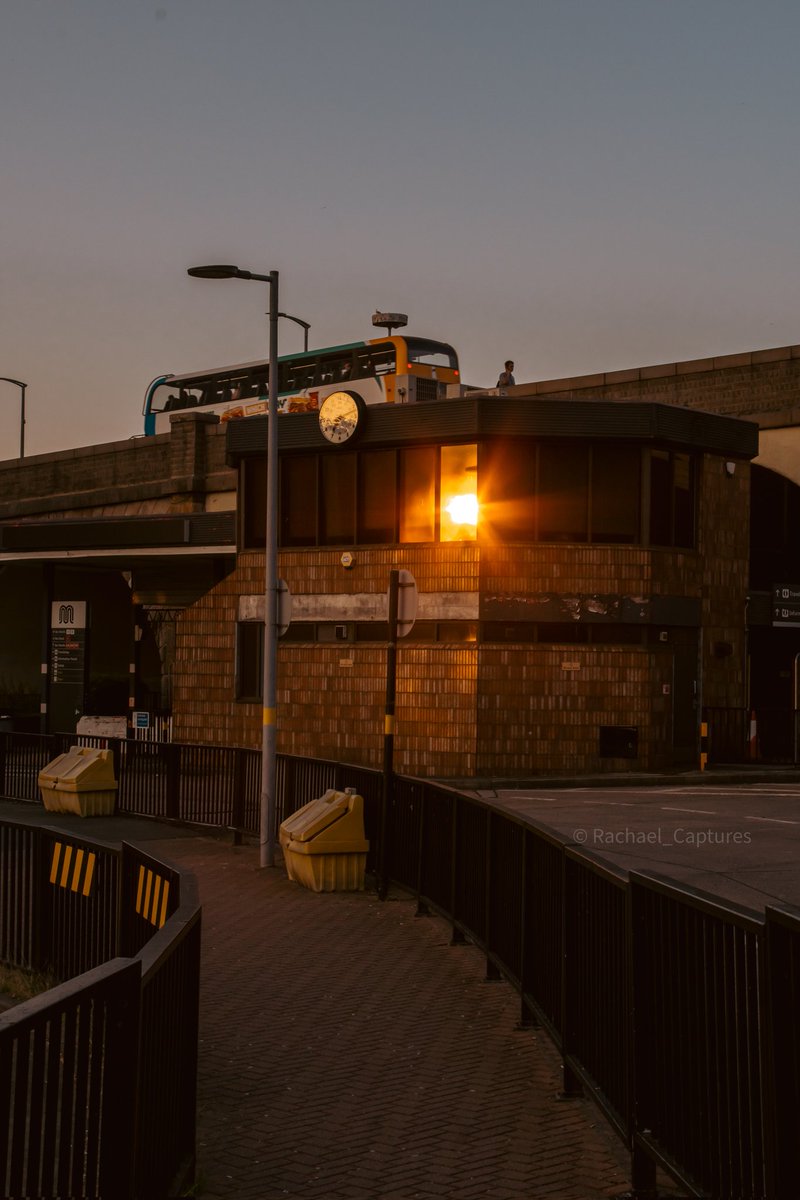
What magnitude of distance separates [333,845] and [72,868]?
4.51m

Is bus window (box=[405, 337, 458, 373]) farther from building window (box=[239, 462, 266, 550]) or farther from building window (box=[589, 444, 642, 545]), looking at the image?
building window (box=[589, 444, 642, 545])

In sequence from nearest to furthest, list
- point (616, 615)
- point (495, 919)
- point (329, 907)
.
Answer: point (495, 919)
point (329, 907)
point (616, 615)

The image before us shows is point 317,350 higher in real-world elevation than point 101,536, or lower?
higher

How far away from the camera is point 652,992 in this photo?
5.84 m

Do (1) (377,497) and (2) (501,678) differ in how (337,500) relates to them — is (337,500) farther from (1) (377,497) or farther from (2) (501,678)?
(2) (501,678)

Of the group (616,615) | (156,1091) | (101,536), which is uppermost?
(101,536)

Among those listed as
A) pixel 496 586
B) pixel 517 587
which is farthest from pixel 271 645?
pixel 517 587

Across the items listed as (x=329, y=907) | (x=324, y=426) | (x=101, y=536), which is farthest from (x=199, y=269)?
(x=101, y=536)

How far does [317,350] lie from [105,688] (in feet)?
41.4

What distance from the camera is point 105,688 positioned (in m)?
43.9

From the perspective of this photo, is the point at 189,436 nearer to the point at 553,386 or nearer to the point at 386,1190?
the point at 553,386

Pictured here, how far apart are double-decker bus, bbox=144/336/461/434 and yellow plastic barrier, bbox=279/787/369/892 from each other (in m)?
17.6

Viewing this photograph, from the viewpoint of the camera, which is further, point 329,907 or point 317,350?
point 317,350

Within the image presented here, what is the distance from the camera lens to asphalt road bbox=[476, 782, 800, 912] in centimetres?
1430
